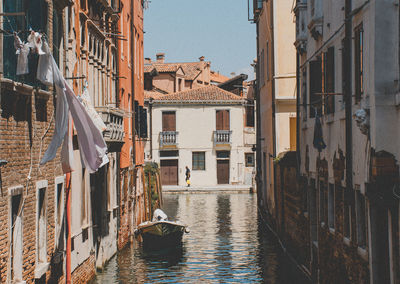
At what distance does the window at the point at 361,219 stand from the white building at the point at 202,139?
37778 mm

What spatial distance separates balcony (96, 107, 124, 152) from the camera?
1683cm

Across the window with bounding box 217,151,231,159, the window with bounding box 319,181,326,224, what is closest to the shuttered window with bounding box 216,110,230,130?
the window with bounding box 217,151,231,159

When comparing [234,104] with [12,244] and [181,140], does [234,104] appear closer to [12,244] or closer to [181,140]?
[181,140]

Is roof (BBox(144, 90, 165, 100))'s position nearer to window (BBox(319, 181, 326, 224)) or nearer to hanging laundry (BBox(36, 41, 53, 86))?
window (BBox(319, 181, 326, 224))

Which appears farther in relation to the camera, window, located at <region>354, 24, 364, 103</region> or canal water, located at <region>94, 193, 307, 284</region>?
canal water, located at <region>94, 193, 307, 284</region>

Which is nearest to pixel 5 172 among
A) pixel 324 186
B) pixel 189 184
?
pixel 324 186

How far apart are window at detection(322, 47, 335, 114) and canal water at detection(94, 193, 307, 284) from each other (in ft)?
15.7

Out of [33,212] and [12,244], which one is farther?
[33,212]

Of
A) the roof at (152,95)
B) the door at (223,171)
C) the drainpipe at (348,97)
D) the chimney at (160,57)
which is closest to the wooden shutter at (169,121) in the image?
the roof at (152,95)

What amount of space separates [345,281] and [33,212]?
16.7 feet

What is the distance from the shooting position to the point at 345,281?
452 inches

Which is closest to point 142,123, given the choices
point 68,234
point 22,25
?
point 68,234

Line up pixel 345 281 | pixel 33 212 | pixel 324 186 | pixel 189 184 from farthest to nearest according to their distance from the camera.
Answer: pixel 189 184 → pixel 324 186 → pixel 345 281 → pixel 33 212

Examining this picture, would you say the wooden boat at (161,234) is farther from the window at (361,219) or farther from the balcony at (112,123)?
the window at (361,219)
